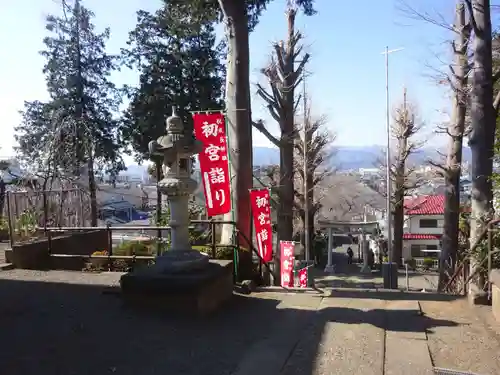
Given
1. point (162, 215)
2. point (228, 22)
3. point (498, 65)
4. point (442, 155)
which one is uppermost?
point (228, 22)

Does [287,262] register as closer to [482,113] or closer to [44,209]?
[44,209]

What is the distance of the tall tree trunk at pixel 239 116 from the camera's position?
32.5 feet

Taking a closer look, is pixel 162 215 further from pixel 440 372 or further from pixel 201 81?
pixel 201 81

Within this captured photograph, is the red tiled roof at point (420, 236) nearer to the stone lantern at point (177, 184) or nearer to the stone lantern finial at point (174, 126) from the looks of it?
the stone lantern at point (177, 184)

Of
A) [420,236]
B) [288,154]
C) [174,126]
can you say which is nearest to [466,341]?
→ [174,126]

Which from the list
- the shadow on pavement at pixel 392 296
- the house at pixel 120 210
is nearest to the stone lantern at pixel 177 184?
the shadow on pavement at pixel 392 296

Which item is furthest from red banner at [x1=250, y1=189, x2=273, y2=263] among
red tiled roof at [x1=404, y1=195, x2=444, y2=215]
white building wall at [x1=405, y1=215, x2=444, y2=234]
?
white building wall at [x1=405, y1=215, x2=444, y2=234]

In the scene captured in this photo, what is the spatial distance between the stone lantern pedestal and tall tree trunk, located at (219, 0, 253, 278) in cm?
351

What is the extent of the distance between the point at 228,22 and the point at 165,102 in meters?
12.5

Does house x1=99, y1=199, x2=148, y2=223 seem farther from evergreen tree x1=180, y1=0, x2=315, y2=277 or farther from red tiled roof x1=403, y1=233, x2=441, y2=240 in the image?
evergreen tree x1=180, y1=0, x2=315, y2=277

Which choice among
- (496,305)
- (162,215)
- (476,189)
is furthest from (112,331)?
(162,215)

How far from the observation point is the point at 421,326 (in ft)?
16.7

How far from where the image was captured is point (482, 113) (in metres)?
6.91

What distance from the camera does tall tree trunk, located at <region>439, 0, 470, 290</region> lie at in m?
11.4
